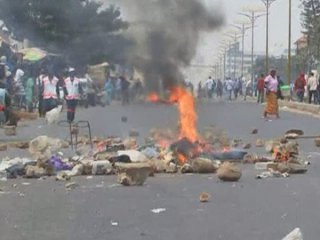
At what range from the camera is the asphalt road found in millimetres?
7254

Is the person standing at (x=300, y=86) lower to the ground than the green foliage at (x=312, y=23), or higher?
lower

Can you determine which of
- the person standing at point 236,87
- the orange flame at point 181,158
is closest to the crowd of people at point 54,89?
the orange flame at point 181,158

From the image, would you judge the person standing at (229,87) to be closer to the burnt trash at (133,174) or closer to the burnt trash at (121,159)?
the burnt trash at (121,159)

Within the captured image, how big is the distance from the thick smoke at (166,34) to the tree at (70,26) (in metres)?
1.59

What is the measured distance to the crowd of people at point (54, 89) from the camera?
19147 mm

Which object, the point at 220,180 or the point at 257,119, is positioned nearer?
the point at 220,180

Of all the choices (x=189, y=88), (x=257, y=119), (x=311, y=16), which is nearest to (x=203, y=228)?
(x=189, y=88)

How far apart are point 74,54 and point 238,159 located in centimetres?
1680

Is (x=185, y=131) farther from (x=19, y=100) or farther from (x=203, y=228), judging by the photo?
(x=19, y=100)

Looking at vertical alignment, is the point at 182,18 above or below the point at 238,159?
above

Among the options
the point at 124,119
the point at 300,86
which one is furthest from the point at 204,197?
the point at 300,86

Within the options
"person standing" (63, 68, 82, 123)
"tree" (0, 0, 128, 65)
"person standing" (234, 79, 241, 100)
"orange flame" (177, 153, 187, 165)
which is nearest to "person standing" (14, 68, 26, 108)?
"tree" (0, 0, 128, 65)

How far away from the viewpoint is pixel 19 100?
28.9 metres

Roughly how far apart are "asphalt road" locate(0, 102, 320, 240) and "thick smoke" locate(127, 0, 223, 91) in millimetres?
2984
